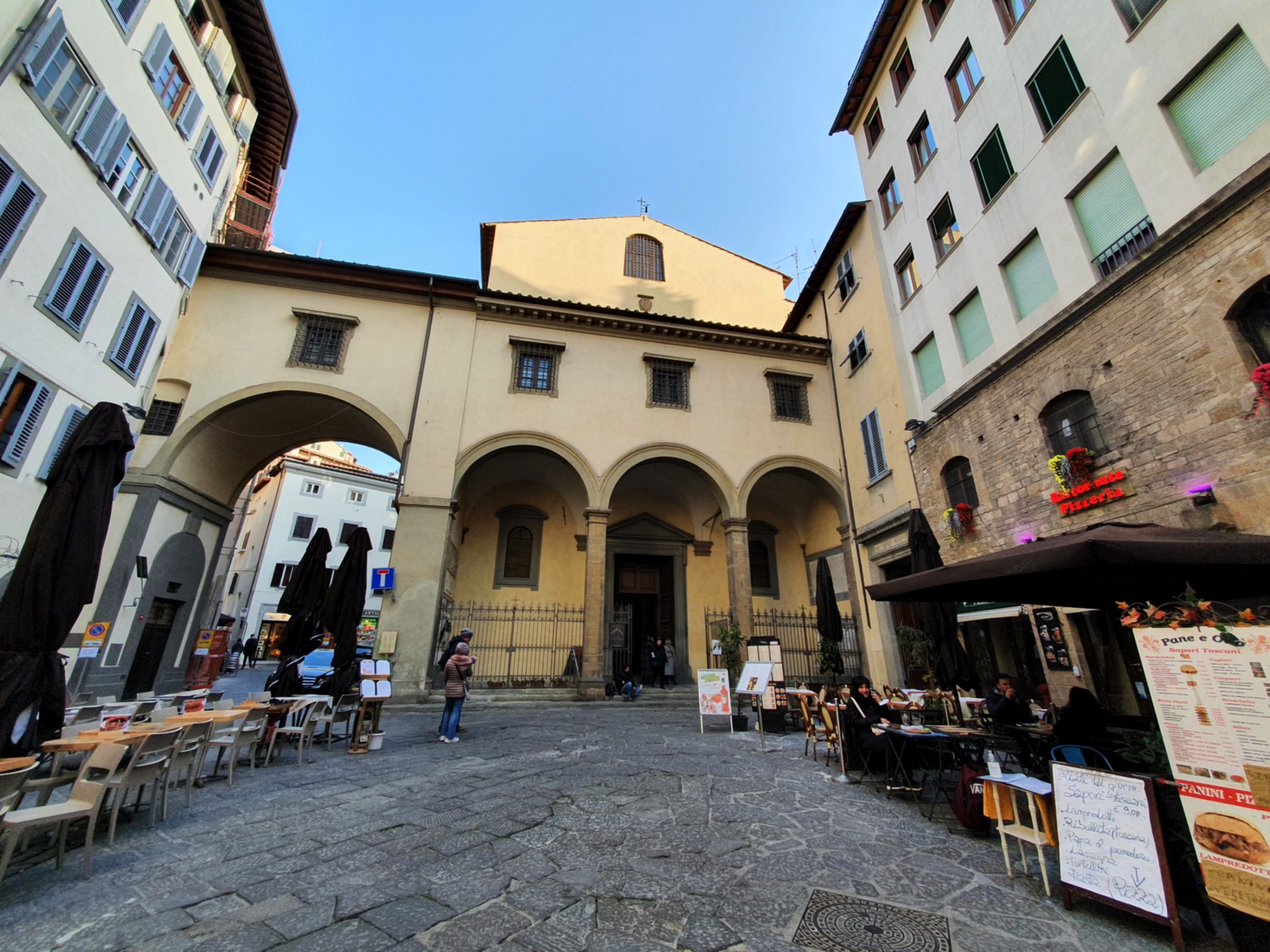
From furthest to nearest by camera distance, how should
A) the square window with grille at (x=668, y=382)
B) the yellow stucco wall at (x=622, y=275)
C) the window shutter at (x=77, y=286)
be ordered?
the yellow stucco wall at (x=622, y=275)
the square window with grille at (x=668, y=382)
the window shutter at (x=77, y=286)

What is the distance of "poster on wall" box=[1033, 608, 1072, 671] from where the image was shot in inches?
321

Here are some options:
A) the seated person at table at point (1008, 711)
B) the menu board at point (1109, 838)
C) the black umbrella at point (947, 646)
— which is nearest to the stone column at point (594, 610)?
the black umbrella at point (947, 646)

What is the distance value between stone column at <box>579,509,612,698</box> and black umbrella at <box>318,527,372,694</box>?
5106mm

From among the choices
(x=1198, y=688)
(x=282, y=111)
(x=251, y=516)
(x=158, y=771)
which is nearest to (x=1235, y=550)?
(x=1198, y=688)

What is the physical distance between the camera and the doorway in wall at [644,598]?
1603 cm

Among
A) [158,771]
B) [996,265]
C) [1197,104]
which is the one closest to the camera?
[158,771]

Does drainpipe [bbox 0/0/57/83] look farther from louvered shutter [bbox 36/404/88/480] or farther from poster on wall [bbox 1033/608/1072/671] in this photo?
poster on wall [bbox 1033/608/1072/671]

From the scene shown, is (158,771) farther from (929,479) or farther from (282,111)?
(282,111)

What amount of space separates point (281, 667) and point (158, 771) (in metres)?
3.99

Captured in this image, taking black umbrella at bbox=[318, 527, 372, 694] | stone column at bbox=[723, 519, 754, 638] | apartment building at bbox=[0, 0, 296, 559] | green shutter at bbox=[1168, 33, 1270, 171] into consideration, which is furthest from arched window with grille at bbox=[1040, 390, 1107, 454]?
apartment building at bbox=[0, 0, 296, 559]

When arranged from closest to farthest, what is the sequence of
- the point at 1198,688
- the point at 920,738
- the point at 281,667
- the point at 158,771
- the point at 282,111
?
1. the point at 1198,688
2. the point at 158,771
3. the point at 920,738
4. the point at 281,667
5. the point at 282,111

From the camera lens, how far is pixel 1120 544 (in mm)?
3660

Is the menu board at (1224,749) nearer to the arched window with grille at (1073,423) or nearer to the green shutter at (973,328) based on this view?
the arched window with grille at (1073,423)

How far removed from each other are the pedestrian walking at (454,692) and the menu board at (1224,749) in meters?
6.98
